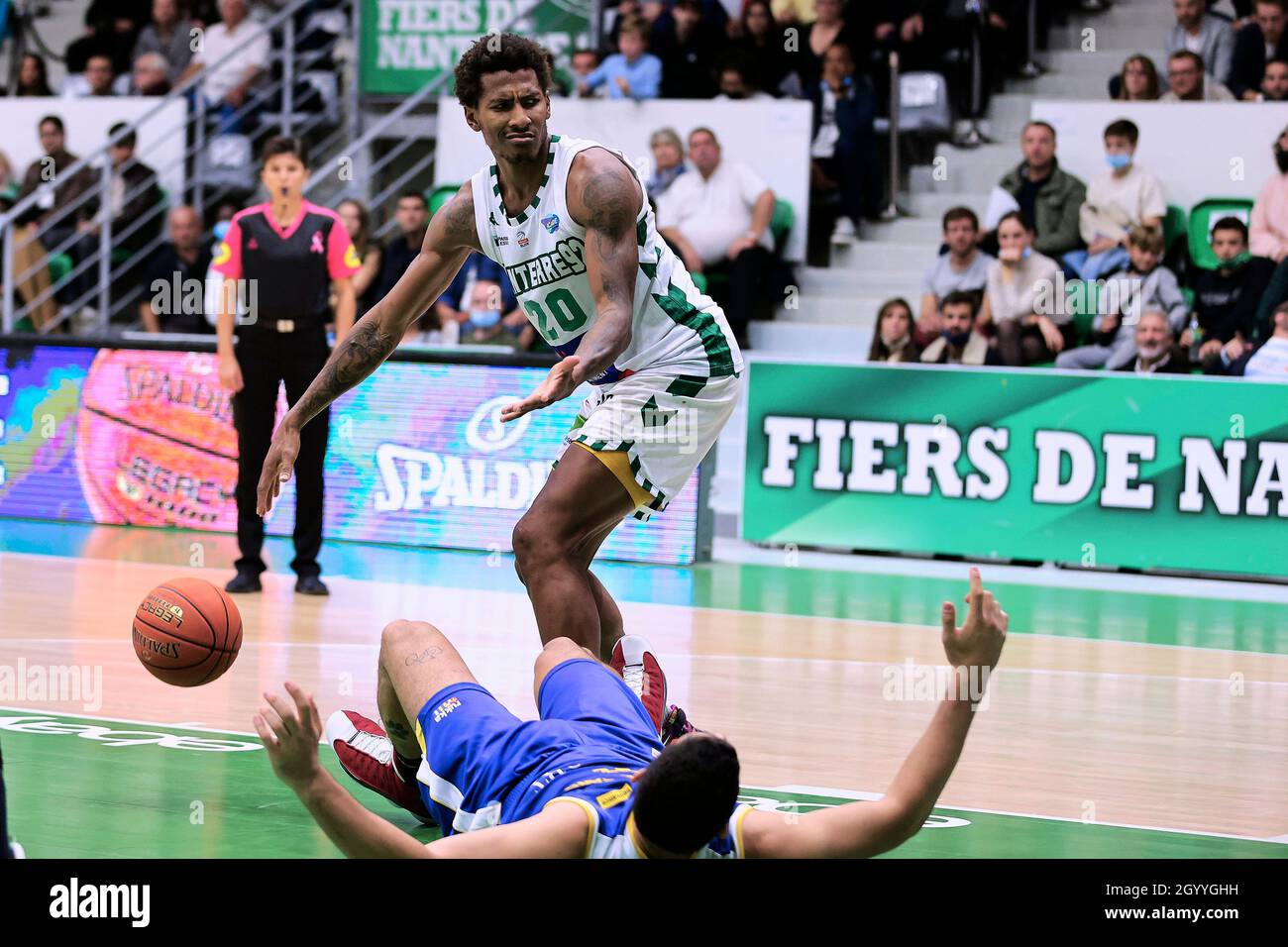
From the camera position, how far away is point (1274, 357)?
11.3 m

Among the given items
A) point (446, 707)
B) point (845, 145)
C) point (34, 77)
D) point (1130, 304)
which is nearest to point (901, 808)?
point (446, 707)

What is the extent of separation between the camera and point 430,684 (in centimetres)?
468

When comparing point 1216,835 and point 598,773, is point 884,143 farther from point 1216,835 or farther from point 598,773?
point 598,773

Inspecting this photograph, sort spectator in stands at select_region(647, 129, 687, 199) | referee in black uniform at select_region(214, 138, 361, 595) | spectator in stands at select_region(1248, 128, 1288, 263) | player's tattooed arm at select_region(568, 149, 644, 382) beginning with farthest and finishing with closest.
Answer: spectator in stands at select_region(647, 129, 687, 199) < spectator in stands at select_region(1248, 128, 1288, 263) < referee in black uniform at select_region(214, 138, 361, 595) < player's tattooed arm at select_region(568, 149, 644, 382)

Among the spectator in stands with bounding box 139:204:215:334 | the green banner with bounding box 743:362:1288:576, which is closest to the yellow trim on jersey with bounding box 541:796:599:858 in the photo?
the green banner with bounding box 743:362:1288:576

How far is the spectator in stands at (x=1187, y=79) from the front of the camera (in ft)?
44.2

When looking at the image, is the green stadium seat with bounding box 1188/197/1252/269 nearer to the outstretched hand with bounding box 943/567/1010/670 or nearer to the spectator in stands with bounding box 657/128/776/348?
the spectator in stands with bounding box 657/128/776/348

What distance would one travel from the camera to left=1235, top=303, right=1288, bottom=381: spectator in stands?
11.3 meters

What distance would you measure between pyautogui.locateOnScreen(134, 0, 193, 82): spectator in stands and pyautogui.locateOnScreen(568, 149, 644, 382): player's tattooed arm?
43.2 ft

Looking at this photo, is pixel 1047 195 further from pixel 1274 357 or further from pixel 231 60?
pixel 231 60

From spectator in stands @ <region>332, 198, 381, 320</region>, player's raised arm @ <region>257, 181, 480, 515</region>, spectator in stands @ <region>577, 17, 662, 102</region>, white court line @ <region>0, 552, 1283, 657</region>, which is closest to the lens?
player's raised arm @ <region>257, 181, 480, 515</region>

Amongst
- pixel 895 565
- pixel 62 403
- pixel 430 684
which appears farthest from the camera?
pixel 62 403
